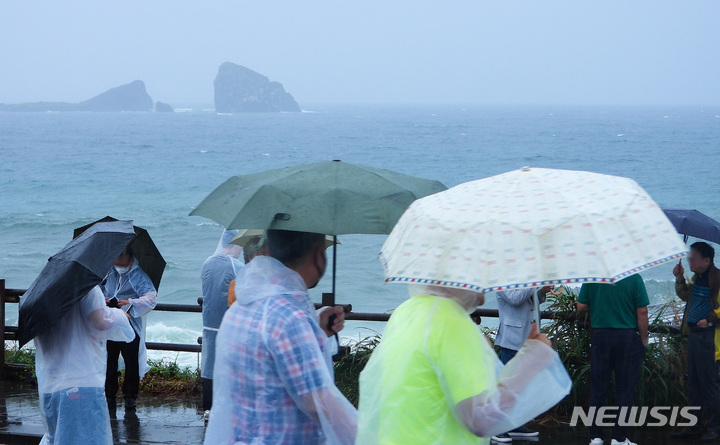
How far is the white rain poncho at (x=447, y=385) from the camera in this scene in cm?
263

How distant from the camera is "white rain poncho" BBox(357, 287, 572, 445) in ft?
8.63

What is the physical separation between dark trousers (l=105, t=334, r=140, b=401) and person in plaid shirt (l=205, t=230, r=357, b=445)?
4993 millimetres

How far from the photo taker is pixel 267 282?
2.94 metres

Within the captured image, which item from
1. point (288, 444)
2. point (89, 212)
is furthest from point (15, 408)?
point (89, 212)

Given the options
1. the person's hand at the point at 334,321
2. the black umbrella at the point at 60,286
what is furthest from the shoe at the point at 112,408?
the person's hand at the point at 334,321

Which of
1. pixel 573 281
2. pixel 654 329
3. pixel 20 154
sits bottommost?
pixel 20 154

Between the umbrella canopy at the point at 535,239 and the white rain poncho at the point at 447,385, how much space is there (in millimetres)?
177

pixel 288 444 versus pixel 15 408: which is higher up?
pixel 288 444

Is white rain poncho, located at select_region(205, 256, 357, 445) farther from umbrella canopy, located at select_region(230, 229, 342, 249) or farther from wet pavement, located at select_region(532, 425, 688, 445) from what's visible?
wet pavement, located at select_region(532, 425, 688, 445)

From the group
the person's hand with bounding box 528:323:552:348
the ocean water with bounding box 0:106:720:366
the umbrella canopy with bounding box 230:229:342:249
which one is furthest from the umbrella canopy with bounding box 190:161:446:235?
the ocean water with bounding box 0:106:720:366

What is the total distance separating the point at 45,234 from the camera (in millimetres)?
40125

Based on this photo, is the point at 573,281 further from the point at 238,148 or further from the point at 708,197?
the point at 238,148

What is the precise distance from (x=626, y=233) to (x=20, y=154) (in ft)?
330
